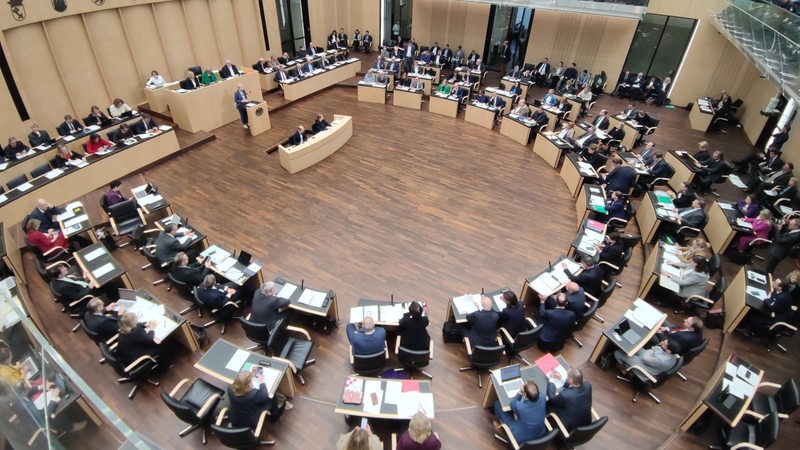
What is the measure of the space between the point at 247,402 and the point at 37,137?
30.1ft

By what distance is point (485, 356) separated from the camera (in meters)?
5.32

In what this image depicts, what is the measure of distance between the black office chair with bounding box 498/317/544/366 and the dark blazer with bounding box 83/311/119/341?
5055mm

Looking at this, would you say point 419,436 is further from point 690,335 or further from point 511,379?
point 690,335

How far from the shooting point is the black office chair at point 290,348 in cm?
521

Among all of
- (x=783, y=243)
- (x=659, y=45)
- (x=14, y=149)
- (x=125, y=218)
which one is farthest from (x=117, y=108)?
(x=659, y=45)

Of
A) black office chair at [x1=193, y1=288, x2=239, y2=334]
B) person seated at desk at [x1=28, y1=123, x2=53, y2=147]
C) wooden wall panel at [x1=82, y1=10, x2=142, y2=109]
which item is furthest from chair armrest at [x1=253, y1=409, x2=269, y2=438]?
wooden wall panel at [x1=82, y1=10, x2=142, y2=109]

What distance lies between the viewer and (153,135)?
1013cm

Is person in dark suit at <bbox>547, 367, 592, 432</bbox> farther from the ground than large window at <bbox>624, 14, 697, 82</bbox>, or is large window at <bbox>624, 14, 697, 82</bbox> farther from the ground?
large window at <bbox>624, 14, 697, 82</bbox>

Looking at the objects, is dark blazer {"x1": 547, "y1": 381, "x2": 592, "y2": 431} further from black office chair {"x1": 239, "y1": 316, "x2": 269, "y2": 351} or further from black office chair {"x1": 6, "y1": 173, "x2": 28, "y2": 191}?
black office chair {"x1": 6, "y1": 173, "x2": 28, "y2": 191}

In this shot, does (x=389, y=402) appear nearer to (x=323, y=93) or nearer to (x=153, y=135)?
(x=153, y=135)

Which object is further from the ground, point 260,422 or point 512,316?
point 512,316

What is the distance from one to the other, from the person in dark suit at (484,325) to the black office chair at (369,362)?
124 centimetres

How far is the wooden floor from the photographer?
5094 mm

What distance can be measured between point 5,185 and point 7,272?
3.00 meters
